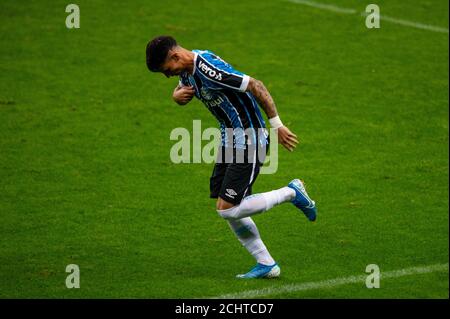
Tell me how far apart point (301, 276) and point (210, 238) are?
1.37 metres

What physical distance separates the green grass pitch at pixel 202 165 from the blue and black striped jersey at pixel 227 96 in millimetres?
1286

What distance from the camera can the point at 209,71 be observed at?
25.5ft

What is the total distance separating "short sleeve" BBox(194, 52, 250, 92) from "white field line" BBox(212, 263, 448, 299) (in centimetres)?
172

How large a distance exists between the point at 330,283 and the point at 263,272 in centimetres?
59

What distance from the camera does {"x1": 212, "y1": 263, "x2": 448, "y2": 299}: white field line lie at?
7941mm

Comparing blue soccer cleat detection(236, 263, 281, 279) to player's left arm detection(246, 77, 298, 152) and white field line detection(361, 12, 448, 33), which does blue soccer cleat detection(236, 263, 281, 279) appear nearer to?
player's left arm detection(246, 77, 298, 152)

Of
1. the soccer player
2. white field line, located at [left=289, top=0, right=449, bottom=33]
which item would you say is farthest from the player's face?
white field line, located at [left=289, top=0, right=449, bottom=33]

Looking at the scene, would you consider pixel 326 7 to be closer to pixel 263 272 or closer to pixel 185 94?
pixel 185 94

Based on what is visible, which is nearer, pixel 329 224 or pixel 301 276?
pixel 301 276

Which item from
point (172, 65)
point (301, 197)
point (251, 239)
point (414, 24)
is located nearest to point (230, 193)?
point (251, 239)

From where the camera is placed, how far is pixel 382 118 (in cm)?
1305

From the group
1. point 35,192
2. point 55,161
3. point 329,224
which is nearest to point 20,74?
point 55,161

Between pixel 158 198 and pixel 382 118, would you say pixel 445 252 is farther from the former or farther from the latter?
pixel 382 118
